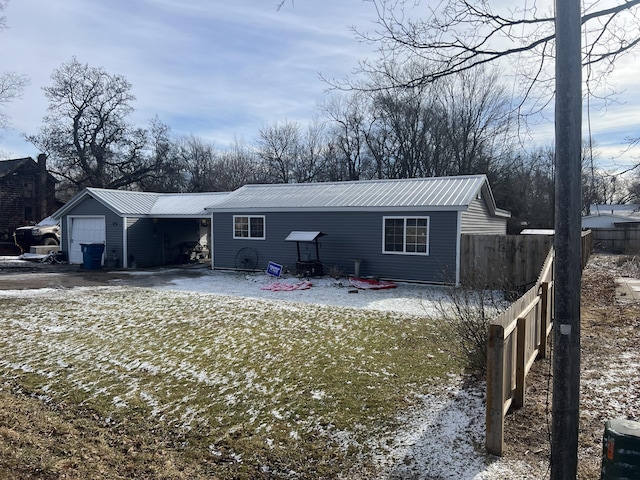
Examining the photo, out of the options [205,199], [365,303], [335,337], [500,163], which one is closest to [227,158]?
[205,199]

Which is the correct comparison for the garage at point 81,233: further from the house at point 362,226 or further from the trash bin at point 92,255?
the house at point 362,226

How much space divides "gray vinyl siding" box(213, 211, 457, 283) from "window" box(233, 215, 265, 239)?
22 cm

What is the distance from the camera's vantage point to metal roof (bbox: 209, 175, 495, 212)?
13953 millimetres

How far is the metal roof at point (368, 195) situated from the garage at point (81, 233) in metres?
5.96

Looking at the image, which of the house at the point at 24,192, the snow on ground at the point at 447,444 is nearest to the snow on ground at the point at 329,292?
the snow on ground at the point at 447,444

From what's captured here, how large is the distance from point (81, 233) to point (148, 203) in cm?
334

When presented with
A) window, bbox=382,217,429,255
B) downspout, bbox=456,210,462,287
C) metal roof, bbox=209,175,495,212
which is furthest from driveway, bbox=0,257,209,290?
downspout, bbox=456,210,462,287

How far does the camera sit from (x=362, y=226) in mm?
14906

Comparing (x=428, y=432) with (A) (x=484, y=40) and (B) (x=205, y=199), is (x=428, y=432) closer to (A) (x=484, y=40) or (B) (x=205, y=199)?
(A) (x=484, y=40)

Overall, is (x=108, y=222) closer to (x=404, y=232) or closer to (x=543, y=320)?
(x=404, y=232)

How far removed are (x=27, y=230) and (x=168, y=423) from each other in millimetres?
25254

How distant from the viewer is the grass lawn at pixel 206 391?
3.78 metres

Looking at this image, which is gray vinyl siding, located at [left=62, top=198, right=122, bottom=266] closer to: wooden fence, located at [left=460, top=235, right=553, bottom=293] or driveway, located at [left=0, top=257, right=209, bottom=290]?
driveway, located at [left=0, top=257, right=209, bottom=290]

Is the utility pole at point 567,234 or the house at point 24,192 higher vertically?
the house at point 24,192
